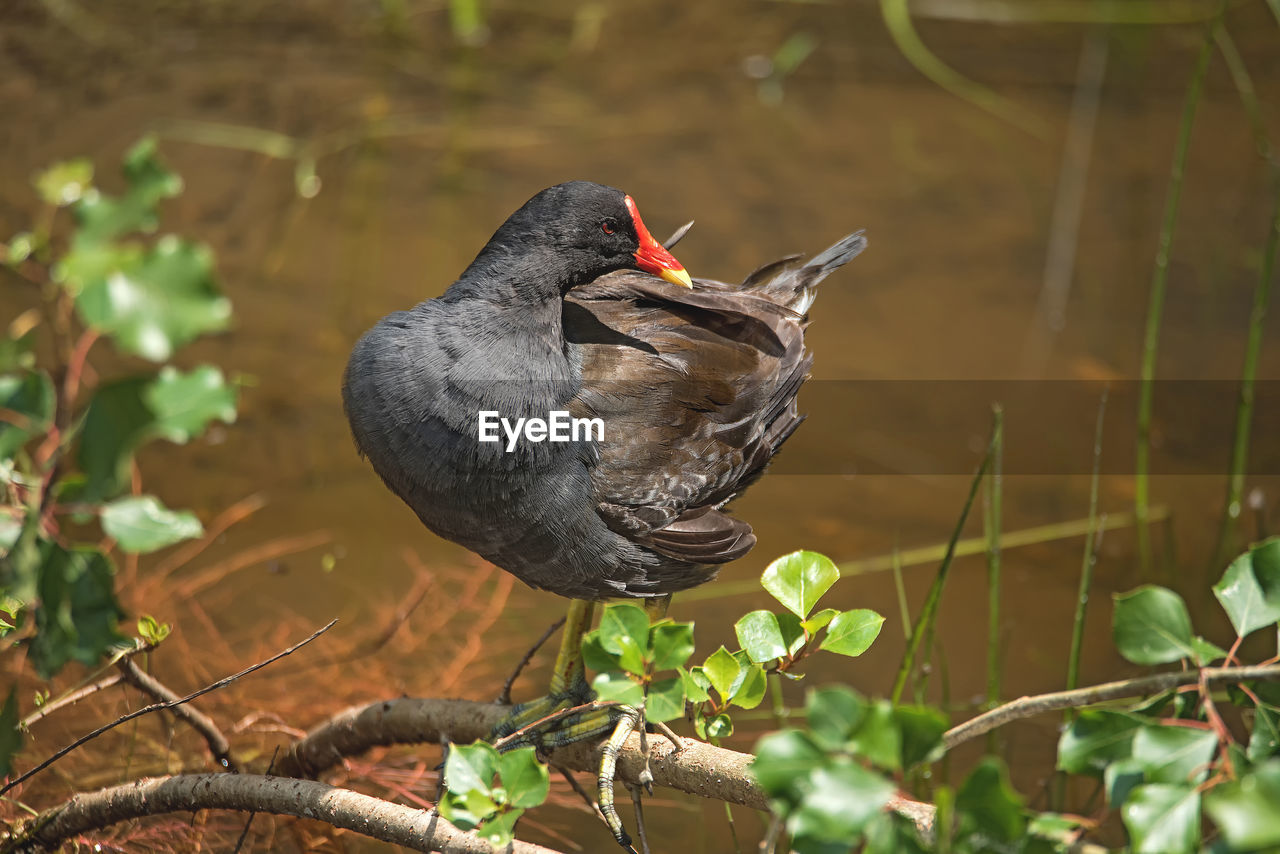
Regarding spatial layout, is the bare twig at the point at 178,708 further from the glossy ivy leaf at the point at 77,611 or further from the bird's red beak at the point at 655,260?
the bird's red beak at the point at 655,260

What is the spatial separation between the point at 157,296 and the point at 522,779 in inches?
28.3

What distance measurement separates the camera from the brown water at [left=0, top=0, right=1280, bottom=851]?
3.75 meters

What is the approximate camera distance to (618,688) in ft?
4.44

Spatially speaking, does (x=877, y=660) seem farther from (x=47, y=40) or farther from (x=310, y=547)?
(x=47, y=40)

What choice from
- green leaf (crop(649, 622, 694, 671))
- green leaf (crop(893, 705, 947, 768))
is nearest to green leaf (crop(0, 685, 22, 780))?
green leaf (crop(649, 622, 694, 671))

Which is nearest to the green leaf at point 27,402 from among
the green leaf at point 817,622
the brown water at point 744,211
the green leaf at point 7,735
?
the green leaf at point 7,735

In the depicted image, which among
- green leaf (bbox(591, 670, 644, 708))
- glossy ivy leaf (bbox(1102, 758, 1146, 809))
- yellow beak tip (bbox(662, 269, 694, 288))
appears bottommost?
green leaf (bbox(591, 670, 644, 708))

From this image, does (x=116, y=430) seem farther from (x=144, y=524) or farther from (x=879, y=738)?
(x=879, y=738)

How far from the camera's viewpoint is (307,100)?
5.31 m

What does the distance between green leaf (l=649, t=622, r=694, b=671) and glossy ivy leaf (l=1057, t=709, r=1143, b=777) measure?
16.6 inches

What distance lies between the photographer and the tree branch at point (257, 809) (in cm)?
161

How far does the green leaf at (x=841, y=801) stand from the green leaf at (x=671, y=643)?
1.05 feet

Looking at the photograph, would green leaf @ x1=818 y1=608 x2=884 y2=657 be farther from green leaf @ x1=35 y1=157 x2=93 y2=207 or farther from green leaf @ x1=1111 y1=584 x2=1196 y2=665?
green leaf @ x1=35 y1=157 x2=93 y2=207

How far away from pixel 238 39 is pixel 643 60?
202 centimetres
